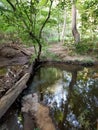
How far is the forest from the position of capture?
518cm

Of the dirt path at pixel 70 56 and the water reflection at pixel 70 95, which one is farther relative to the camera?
the dirt path at pixel 70 56

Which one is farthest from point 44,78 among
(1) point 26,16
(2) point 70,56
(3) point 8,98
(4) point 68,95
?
(3) point 8,98

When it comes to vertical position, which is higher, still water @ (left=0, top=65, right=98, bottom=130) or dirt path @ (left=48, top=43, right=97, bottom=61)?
dirt path @ (left=48, top=43, right=97, bottom=61)

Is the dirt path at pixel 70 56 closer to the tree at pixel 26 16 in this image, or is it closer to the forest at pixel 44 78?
the forest at pixel 44 78

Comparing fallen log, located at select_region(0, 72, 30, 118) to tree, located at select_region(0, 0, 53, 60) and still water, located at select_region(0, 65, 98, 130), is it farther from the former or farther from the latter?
tree, located at select_region(0, 0, 53, 60)

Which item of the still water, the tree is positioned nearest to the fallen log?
the still water

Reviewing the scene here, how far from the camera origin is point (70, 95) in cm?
727

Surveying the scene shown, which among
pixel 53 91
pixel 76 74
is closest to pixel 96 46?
pixel 76 74

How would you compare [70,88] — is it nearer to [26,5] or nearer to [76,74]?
[76,74]

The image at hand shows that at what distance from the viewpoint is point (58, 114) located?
5555 millimetres

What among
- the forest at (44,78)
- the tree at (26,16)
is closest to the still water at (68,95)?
the forest at (44,78)

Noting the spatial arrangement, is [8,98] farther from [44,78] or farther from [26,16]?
[26,16]

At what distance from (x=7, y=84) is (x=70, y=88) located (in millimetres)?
2969

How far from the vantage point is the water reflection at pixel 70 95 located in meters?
5.15
